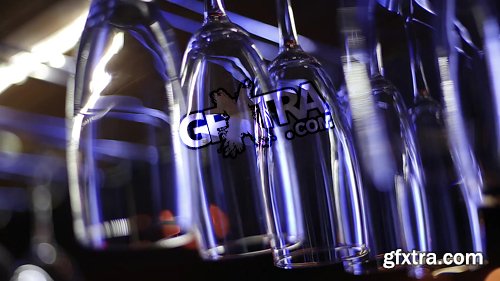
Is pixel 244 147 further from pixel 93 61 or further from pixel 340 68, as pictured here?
pixel 340 68

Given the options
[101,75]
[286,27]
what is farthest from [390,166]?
[101,75]

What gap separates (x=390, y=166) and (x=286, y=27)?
0.19 m

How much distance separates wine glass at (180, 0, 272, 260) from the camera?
65 cm

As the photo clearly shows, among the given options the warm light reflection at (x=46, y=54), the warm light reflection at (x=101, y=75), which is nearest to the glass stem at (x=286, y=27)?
the warm light reflection at (x=101, y=75)

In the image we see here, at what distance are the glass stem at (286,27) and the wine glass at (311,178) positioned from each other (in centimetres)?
5

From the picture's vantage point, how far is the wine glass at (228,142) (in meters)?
0.65

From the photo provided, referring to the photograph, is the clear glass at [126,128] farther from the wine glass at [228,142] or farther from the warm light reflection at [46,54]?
the warm light reflection at [46,54]

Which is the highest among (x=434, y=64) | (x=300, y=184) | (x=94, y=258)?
(x=434, y=64)

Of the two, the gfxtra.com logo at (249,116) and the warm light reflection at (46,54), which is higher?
the warm light reflection at (46,54)

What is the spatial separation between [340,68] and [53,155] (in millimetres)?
A: 924

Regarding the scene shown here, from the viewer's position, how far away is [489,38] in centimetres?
72

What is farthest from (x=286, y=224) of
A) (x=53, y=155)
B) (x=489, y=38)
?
(x=53, y=155)

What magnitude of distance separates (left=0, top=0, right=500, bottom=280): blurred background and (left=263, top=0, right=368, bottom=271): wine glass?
0.47 ft

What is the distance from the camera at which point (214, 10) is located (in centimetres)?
71
